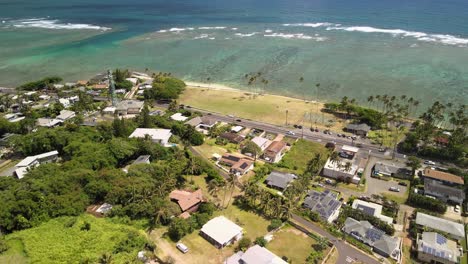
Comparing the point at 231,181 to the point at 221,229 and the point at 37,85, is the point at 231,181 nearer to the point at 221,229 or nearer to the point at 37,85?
the point at 221,229

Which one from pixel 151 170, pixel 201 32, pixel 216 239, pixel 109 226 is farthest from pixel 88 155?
pixel 201 32

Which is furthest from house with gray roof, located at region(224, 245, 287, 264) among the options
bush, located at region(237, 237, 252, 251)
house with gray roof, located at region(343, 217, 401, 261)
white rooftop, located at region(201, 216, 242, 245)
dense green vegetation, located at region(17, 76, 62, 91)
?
dense green vegetation, located at region(17, 76, 62, 91)

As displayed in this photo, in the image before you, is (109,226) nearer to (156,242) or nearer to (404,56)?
(156,242)

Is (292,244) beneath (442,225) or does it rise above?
beneath

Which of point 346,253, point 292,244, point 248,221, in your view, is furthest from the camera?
point 248,221

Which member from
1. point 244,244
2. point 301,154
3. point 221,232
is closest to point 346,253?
point 244,244

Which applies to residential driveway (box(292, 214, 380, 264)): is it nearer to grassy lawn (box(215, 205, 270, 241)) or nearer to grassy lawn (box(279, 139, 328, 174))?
grassy lawn (box(215, 205, 270, 241))

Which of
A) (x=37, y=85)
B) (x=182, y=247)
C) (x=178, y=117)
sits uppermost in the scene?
(x=37, y=85)
